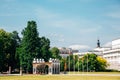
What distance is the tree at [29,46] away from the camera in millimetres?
106312

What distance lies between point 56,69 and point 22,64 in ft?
31.7

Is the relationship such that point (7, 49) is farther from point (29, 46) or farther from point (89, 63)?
point (89, 63)

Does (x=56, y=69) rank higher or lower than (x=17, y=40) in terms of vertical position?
lower

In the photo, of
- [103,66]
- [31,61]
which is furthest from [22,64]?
[103,66]

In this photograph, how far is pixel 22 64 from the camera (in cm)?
10594

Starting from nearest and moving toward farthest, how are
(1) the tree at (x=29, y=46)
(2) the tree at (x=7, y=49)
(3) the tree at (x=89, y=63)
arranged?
(1) the tree at (x=29, y=46) < (2) the tree at (x=7, y=49) < (3) the tree at (x=89, y=63)

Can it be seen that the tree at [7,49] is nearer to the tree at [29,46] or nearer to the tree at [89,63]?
the tree at [29,46]

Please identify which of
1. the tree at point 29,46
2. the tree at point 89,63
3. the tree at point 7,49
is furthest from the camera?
the tree at point 89,63

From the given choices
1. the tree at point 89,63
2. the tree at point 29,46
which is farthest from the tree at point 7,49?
the tree at point 89,63

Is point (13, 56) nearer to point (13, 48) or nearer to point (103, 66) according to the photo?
point (13, 48)

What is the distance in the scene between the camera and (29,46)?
107000mm

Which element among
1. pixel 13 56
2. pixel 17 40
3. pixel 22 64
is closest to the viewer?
pixel 22 64

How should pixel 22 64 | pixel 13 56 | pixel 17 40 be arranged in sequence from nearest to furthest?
1. pixel 22 64
2. pixel 13 56
3. pixel 17 40

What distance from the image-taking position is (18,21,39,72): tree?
349 feet
